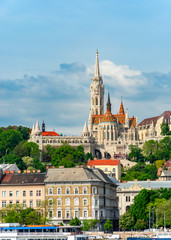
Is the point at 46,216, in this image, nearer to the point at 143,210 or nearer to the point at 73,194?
the point at 73,194

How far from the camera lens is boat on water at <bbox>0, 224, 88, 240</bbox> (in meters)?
122

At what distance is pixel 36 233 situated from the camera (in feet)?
400

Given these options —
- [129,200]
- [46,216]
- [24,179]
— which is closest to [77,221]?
[46,216]

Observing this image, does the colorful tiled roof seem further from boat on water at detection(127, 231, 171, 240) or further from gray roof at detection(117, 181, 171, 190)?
gray roof at detection(117, 181, 171, 190)

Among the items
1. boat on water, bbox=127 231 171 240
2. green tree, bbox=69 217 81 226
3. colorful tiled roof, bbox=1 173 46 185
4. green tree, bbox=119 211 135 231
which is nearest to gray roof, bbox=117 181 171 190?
green tree, bbox=119 211 135 231

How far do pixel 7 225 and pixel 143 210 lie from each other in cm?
3988

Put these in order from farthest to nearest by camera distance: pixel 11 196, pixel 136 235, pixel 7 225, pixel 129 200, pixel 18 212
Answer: pixel 129 200, pixel 11 196, pixel 18 212, pixel 136 235, pixel 7 225

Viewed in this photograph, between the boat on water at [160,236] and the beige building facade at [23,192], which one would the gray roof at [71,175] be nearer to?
the beige building facade at [23,192]

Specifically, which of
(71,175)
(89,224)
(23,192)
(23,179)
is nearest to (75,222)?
(89,224)

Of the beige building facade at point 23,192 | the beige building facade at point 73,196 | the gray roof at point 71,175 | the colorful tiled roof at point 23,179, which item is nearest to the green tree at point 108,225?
the beige building facade at point 73,196

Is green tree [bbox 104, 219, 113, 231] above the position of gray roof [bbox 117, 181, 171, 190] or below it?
below

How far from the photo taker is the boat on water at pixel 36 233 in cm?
12169

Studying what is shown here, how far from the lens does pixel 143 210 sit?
→ 15838 cm

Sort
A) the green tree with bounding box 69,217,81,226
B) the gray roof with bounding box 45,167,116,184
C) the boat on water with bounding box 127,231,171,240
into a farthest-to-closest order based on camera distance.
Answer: the gray roof with bounding box 45,167,116,184, the green tree with bounding box 69,217,81,226, the boat on water with bounding box 127,231,171,240
